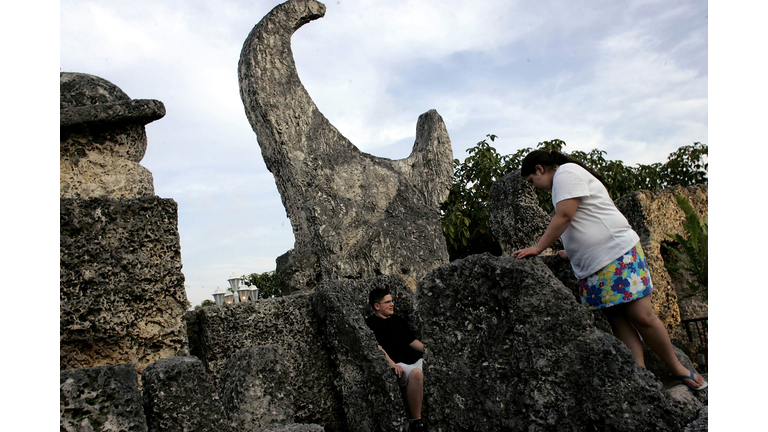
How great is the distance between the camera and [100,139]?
3266 millimetres

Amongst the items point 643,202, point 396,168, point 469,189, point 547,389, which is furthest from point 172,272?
point 469,189

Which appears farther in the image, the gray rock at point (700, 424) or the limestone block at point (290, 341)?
the limestone block at point (290, 341)

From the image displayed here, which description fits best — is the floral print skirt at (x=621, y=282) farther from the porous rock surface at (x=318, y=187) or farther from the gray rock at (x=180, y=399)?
the porous rock surface at (x=318, y=187)

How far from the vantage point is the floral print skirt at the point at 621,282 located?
2.91 m

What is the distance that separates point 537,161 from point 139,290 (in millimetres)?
2262

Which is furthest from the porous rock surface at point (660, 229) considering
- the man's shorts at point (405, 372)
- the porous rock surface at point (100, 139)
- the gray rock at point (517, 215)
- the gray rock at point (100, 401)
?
the gray rock at point (100, 401)

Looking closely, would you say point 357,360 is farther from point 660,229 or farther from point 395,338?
point 660,229

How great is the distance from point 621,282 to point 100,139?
2931 mm

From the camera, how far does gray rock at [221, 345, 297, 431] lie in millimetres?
2945

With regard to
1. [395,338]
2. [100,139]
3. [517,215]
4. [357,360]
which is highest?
[100,139]

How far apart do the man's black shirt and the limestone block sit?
0.43m

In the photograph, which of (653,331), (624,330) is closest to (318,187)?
(624,330)

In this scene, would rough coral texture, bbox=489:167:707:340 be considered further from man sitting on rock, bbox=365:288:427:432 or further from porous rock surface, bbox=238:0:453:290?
→ man sitting on rock, bbox=365:288:427:432

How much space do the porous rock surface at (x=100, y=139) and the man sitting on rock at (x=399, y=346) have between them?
1.75m
